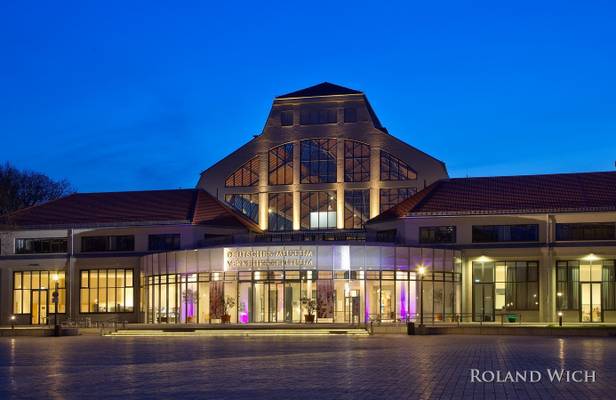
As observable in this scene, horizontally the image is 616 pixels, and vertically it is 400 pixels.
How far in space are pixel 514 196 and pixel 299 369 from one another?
52.8m

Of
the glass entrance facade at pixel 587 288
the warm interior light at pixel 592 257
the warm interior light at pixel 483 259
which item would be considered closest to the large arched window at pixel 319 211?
the warm interior light at pixel 483 259

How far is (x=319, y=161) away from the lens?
3477 inches

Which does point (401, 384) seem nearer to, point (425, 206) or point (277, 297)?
point (277, 297)

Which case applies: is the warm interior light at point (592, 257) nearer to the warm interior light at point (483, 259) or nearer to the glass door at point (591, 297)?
the glass door at point (591, 297)

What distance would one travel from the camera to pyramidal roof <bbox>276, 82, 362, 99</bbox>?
290ft

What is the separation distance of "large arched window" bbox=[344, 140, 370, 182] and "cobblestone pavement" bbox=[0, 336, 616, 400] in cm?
4080

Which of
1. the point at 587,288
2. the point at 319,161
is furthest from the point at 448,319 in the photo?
the point at 319,161

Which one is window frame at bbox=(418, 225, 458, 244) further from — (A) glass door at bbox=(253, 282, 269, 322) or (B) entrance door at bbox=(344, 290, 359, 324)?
(A) glass door at bbox=(253, 282, 269, 322)

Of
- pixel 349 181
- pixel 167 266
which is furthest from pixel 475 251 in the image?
pixel 167 266

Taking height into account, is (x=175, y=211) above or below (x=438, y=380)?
above

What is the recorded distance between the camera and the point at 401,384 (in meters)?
25.0

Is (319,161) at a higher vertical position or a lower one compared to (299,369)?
higher

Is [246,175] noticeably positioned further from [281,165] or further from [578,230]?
[578,230]

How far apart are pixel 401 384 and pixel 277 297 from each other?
156ft
